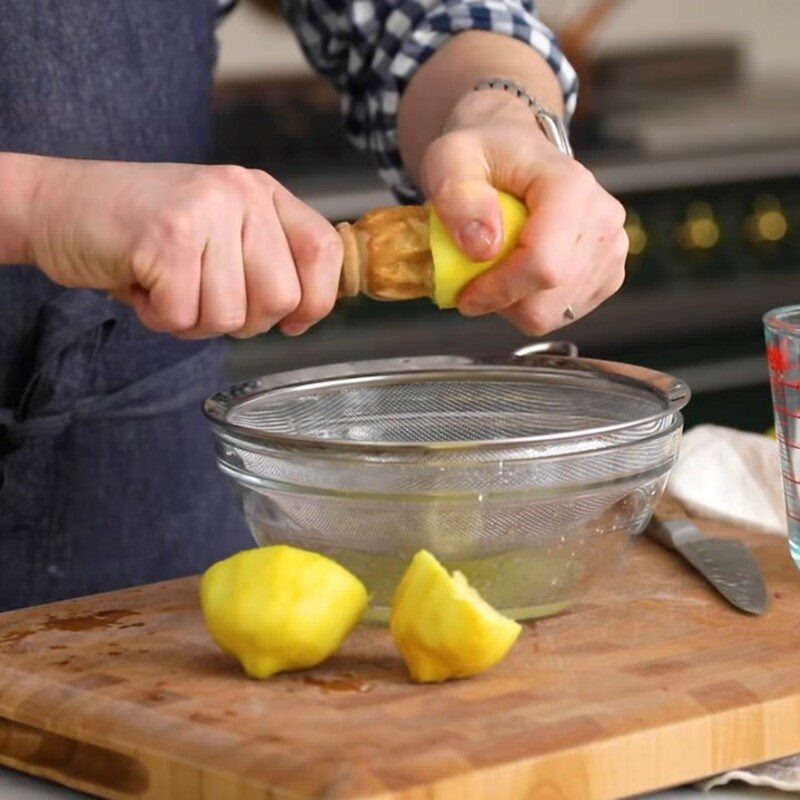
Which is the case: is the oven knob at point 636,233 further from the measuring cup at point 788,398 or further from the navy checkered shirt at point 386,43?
the measuring cup at point 788,398

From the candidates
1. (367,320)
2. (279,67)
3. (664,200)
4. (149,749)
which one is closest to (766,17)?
(664,200)

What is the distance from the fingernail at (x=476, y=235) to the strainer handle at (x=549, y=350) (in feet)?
0.73

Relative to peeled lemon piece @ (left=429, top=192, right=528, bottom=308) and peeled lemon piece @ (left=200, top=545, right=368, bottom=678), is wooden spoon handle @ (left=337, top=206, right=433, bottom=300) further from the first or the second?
peeled lemon piece @ (left=200, top=545, right=368, bottom=678)

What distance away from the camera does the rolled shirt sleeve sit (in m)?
1.30

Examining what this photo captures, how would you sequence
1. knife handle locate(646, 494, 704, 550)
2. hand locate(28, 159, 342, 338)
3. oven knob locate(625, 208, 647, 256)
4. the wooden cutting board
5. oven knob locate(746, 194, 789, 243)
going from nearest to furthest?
1. the wooden cutting board
2. hand locate(28, 159, 342, 338)
3. knife handle locate(646, 494, 704, 550)
4. oven knob locate(625, 208, 647, 256)
5. oven knob locate(746, 194, 789, 243)

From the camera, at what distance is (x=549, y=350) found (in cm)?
120

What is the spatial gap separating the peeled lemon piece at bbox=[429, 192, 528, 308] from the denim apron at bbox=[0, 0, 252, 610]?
36 cm

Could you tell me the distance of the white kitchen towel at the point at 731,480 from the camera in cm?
118

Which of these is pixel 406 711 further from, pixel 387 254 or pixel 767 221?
pixel 767 221

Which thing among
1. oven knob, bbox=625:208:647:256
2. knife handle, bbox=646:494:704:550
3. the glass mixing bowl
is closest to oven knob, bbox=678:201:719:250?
oven knob, bbox=625:208:647:256

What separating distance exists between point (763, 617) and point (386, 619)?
22 centimetres

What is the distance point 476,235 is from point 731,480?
1.21 feet

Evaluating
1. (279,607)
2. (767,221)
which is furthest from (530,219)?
(767,221)

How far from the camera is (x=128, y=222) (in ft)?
2.95
